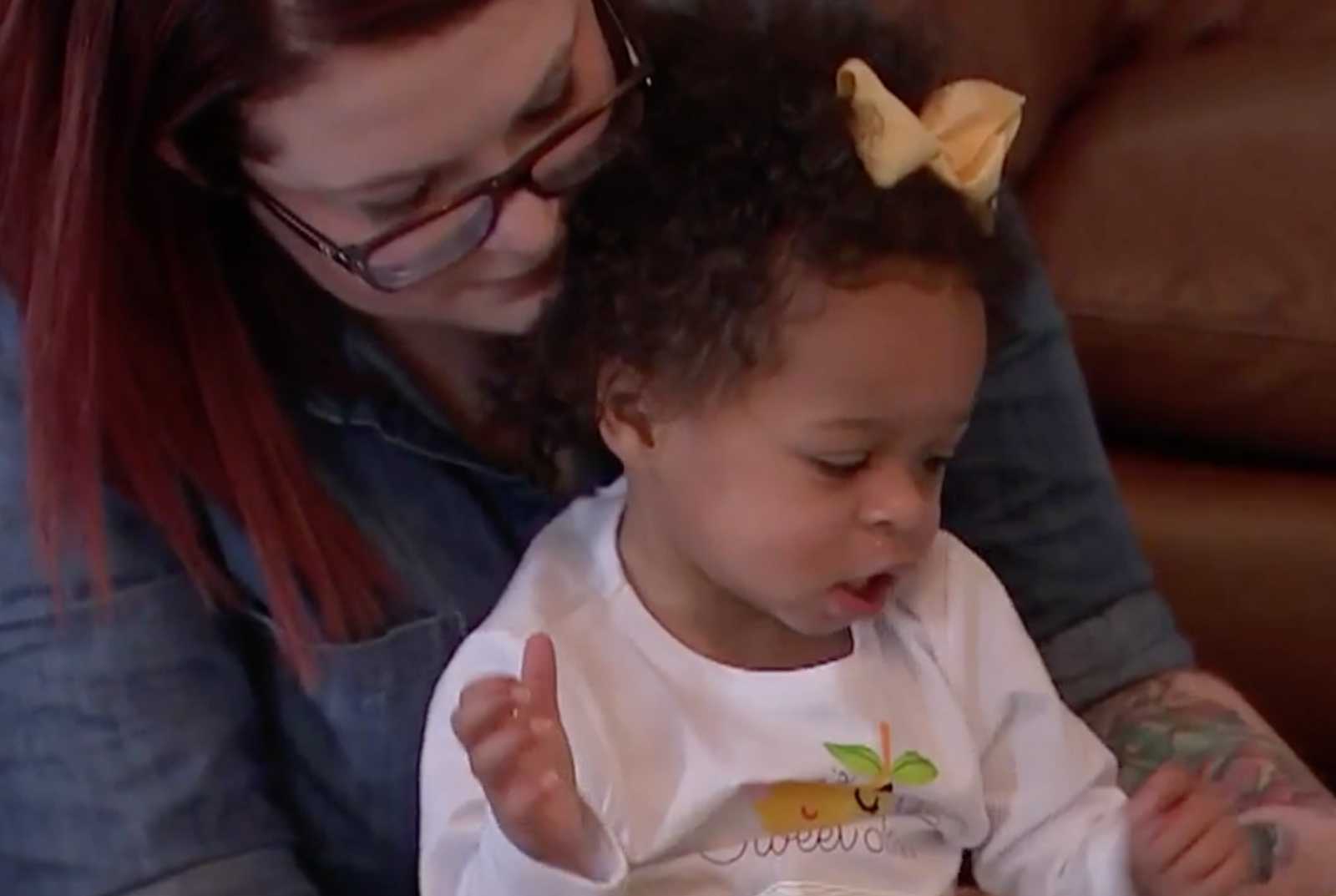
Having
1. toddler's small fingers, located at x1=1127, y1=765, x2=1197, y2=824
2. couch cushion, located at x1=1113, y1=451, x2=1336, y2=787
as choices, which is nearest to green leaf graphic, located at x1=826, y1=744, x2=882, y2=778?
toddler's small fingers, located at x1=1127, y1=765, x2=1197, y2=824

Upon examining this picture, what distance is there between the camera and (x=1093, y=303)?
1.57 m

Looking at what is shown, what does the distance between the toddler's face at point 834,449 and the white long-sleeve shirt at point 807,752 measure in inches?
2.1

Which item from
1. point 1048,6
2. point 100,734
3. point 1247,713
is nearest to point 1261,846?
point 1247,713

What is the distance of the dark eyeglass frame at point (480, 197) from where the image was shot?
2.97 ft

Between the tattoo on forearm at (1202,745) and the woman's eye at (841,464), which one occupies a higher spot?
the woman's eye at (841,464)

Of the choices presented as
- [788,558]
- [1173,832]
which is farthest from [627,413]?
[1173,832]

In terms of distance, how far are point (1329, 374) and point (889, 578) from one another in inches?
27.5

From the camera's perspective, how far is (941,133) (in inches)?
37.0

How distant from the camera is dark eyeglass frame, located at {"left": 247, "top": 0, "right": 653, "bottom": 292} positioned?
0.90 metres

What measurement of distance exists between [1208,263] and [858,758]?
2.40ft

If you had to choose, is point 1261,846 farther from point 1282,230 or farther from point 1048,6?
point 1048,6

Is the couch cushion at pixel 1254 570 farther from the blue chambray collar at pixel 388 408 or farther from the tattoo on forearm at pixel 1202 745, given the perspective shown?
the blue chambray collar at pixel 388 408

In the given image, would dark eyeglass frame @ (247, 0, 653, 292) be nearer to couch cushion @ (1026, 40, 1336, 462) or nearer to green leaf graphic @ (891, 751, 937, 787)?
green leaf graphic @ (891, 751, 937, 787)

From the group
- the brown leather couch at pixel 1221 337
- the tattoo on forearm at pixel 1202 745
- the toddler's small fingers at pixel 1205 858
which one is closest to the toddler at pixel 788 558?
the toddler's small fingers at pixel 1205 858
